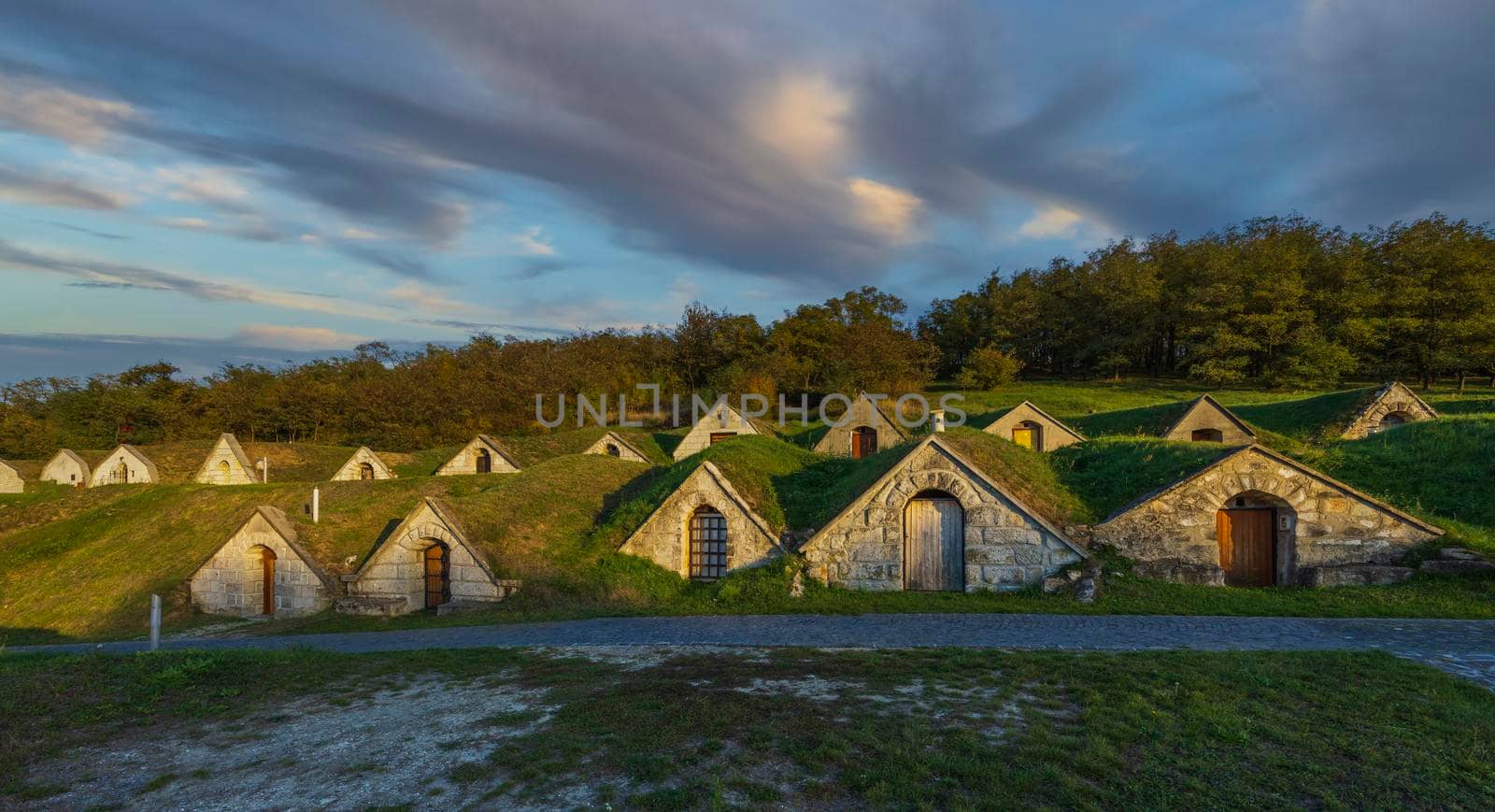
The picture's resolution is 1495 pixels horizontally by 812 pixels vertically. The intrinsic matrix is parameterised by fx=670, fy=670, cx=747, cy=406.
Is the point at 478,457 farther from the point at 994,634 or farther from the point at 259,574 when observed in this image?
the point at 994,634

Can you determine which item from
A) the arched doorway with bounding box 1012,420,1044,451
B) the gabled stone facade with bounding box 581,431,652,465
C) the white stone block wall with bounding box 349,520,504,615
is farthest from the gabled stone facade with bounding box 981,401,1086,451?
the white stone block wall with bounding box 349,520,504,615

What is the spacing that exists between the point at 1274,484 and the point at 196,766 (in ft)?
74.2

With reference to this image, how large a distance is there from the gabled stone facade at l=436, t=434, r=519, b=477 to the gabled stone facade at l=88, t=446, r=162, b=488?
22671mm

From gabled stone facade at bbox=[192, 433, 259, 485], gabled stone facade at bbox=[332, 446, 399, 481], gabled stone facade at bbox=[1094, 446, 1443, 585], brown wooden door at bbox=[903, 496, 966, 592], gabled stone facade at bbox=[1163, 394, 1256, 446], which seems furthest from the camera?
gabled stone facade at bbox=[192, 433, 259, 485]

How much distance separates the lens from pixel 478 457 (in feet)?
137

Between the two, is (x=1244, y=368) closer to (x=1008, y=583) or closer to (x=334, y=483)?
(x=1008, y=583)

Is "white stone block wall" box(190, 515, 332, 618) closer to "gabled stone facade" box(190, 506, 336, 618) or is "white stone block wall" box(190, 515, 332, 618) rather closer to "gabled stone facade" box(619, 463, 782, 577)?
"gabled stone facade" box(190, 506, 336, 618)

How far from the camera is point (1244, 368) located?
6444cm

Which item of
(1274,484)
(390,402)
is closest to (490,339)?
(390,402)

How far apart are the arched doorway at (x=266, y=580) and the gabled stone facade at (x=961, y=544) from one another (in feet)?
60.3

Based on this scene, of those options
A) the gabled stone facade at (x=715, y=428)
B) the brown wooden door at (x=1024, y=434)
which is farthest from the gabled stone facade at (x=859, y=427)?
the brown wooden door at (x=1024, y=434)

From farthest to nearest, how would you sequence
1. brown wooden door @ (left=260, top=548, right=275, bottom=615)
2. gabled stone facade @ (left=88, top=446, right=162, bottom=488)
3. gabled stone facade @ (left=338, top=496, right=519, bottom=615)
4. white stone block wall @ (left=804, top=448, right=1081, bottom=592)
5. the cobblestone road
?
gabled stone facade @ (left=88, top=446, right=162, bottom=488)
brown wooden door @ (left=260, top=548, right=275, bottom=615)
gabled stone facade @ (left=338, top=496, right=519, bottom=615)
white stone block wall @ (left=804, top=448, right=1081, bottom=592)
the cobblestone road

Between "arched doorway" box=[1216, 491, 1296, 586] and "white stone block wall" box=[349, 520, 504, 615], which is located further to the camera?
"white stone block wall" box=[349, 520, 504, 615]

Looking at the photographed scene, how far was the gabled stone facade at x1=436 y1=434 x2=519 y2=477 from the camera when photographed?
40.9 meters
